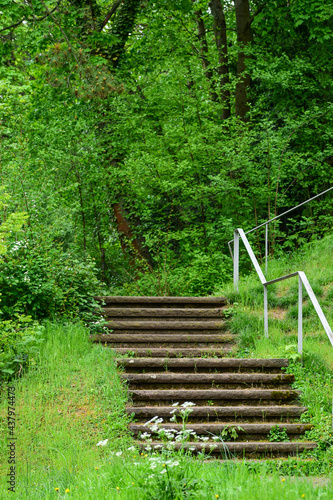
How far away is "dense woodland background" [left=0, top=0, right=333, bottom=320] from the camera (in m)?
10.1

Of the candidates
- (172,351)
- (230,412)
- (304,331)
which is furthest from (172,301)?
(230,412)

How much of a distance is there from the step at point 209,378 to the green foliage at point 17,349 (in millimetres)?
1052

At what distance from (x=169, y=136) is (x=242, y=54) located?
3461 millimetres

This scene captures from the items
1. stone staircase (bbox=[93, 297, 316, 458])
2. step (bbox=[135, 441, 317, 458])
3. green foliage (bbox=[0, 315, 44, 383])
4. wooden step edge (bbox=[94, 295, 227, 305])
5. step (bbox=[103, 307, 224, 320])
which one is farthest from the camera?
wooden step edge (bbox=[94, 295, 227, 305])

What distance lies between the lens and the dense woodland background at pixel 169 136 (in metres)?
10.1

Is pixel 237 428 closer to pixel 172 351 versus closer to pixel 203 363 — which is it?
pixel 203 363

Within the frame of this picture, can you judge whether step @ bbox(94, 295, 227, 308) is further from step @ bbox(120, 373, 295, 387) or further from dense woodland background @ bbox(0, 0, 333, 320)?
step @ bbox(120, 373, 295, 387)

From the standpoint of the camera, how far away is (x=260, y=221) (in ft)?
35.6

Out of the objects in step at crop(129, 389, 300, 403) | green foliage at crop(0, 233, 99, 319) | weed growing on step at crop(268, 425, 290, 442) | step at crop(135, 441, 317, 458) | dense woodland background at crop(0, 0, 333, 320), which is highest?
dense woodland background at crop(0, 0, 333, 320)

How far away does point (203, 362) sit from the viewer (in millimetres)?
6234

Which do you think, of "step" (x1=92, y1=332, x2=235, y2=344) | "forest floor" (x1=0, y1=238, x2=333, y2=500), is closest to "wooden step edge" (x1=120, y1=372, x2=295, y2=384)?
"forest floor" (x1=0, y1=238, x2=333, y2=500)

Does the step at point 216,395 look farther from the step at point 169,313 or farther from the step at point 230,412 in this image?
the step at point 169,313

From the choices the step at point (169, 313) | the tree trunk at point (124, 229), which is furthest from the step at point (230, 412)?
the tree trunk at point (124, 229)

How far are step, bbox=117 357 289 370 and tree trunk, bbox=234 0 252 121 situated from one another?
7399 millimetres
